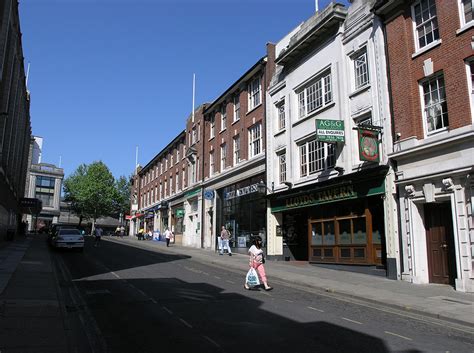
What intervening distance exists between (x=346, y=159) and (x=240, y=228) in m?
11.6

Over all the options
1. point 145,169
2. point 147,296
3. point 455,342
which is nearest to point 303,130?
point 147,296

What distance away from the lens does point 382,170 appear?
1545cm

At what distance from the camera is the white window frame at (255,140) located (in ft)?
86.5

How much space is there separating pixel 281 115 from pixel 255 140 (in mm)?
3143

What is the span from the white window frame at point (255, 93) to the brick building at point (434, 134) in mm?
11748

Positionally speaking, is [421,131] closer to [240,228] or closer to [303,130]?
[303,130]

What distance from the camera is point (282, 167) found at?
23609 millimetres

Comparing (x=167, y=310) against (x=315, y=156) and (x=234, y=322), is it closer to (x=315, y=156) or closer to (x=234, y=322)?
(x=234, y=322)

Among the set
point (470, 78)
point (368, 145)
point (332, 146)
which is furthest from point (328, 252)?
point (470, 78)

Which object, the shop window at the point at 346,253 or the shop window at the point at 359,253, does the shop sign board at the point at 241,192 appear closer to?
the shop window at the point at 346,253

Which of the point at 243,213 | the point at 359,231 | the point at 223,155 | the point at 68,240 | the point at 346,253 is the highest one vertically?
the point at 223,155

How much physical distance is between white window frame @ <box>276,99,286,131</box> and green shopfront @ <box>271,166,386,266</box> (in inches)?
168

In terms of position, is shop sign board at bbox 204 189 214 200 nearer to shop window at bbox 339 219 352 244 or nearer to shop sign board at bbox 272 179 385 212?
shop sign board at bbox 272 179 385 212

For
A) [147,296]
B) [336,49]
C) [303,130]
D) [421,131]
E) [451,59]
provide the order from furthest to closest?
[303,130] < [336,49] < [421,131] < [451,59] < [147,296]
